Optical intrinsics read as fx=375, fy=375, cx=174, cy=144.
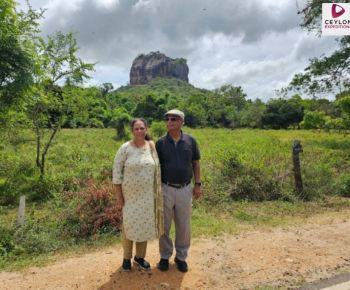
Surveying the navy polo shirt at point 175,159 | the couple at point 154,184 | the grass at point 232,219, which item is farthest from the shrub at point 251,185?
the navy polo shirt at point 175,159

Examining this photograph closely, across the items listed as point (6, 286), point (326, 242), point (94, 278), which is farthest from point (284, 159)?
point (6, 286)

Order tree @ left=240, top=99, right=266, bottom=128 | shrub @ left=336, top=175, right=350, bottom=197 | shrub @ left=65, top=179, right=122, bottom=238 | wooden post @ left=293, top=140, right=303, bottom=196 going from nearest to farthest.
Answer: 1. shrub @ left=65, top=179, right=122, bottom=238
2. wooden post @ left=293, top=140, right=303, bottom=196
3. shrub @ left=336, top=175, right=350, bottom=197
4. tree @ left=240, top=99, right=266, bottom=128

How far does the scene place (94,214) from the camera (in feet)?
20.0

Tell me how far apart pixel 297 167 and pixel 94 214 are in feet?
14.0

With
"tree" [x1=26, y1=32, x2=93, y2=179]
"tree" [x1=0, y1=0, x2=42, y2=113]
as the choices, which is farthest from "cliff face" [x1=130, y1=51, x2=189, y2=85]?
"tree" [x1=0, y1=0, x2=42, y2=113]

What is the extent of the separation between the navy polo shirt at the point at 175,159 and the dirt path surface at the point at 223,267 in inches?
43.3

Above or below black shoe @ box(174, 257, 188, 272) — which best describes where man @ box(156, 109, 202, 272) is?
above

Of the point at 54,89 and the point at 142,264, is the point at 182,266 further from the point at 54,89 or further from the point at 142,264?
the point at 54,89

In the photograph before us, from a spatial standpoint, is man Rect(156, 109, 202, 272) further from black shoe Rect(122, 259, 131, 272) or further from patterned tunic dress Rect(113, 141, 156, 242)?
black shoe Rect(122, 259, 131, 272)

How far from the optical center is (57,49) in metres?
10.3

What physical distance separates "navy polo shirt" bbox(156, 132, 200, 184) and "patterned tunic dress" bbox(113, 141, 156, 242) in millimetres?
173

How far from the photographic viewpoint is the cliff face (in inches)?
5054

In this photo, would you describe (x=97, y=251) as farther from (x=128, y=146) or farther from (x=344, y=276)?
(x=344, y=276)

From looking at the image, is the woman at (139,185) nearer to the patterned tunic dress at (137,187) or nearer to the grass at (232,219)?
the patterned tunic dress at (137,187)
